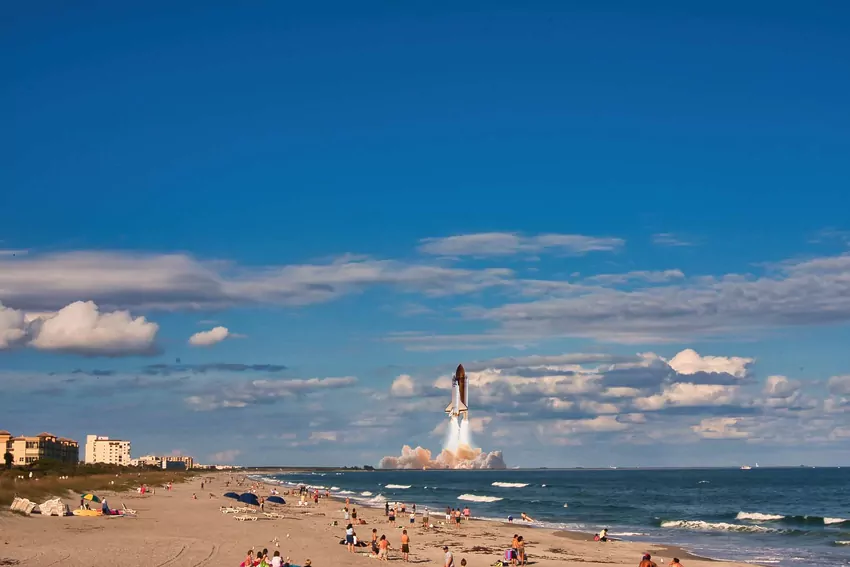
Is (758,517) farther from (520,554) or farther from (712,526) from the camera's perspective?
(520,554)

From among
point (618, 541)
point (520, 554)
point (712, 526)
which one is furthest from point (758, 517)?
point (520, 554)

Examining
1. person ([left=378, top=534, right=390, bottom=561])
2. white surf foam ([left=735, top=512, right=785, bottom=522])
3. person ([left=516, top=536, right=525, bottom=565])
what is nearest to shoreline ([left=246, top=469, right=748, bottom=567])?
person ([left=516, top=536, right=525, bottom=565])

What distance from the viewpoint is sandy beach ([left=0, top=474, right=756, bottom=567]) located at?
136 ft

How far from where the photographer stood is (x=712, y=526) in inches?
3024

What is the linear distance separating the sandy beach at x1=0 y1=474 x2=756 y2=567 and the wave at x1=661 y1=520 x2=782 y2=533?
574 inches

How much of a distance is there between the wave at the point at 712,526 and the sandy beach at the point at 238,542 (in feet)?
47.8

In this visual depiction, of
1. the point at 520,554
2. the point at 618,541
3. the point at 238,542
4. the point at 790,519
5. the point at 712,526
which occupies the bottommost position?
the point at 790,519

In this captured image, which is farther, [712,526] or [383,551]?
[712,526]

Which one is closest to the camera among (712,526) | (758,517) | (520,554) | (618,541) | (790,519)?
(520,554)

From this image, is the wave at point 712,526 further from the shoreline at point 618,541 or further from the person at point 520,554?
the person at point 520,554

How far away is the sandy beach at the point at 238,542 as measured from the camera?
41344 millimetres

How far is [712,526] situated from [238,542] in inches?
1832

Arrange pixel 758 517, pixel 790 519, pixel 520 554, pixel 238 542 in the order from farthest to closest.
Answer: pixel 758 517 < pixel 790 519 < pixel 238 542 < pixel 520 554

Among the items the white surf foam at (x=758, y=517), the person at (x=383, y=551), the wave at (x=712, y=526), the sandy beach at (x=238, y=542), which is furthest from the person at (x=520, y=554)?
the white surf foam at (x=758, y=517)
